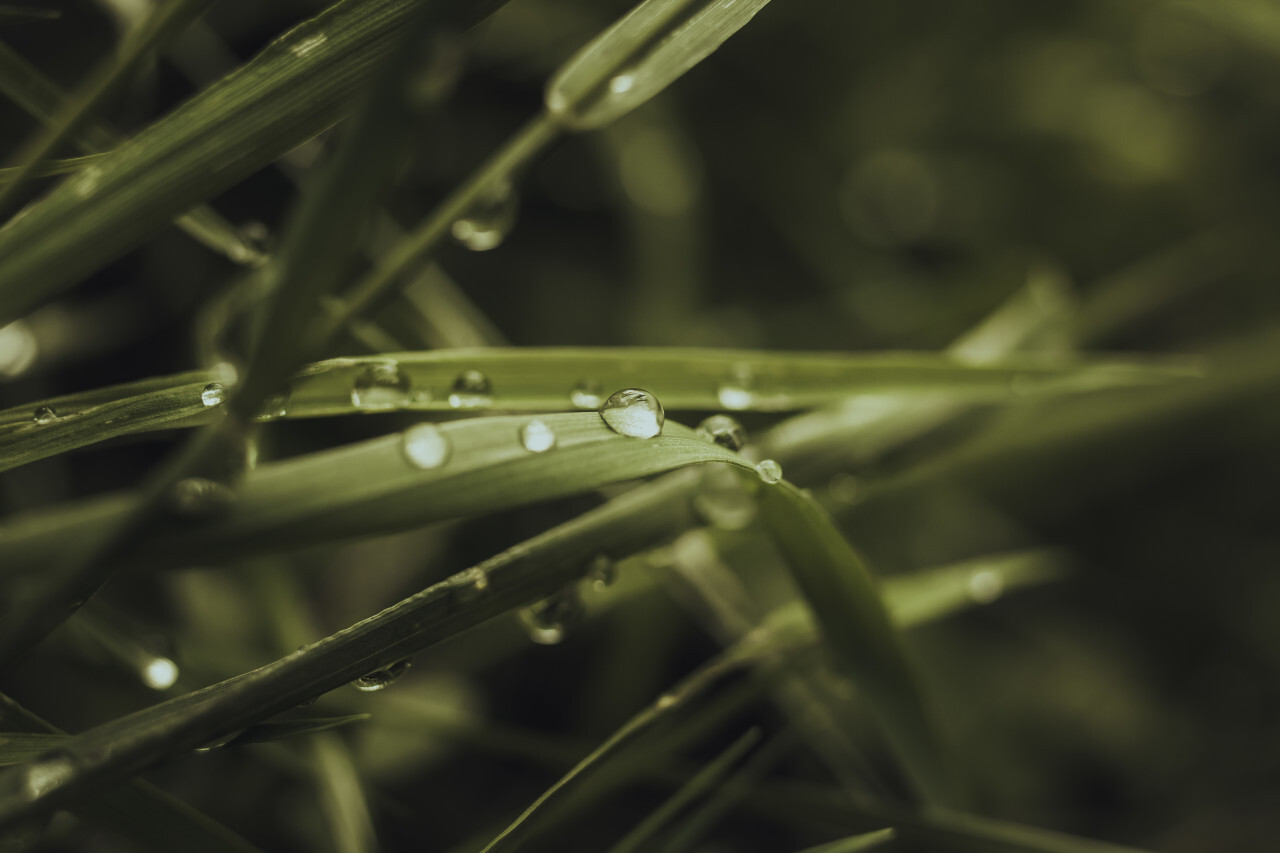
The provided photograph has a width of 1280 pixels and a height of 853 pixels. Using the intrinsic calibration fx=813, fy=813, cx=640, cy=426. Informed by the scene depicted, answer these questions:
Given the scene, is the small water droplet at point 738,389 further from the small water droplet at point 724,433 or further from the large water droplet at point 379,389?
the large water droplet at point 379,389

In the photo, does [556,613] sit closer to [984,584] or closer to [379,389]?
[379,389]

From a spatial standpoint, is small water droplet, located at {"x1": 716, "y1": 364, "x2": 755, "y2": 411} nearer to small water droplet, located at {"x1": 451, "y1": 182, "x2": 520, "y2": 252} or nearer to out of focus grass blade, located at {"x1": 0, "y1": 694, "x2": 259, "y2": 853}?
small water droplet, located at {"x1": 451, "y1": 182, "x2": 520, "y2": 252}

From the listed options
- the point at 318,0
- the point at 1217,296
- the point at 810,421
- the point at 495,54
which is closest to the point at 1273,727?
the point at 1217,296

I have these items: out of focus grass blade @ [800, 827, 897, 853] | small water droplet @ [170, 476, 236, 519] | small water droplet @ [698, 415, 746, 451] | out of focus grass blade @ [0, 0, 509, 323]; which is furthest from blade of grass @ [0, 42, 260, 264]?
out of focus grass blade @ [800, 827, 897, 853]

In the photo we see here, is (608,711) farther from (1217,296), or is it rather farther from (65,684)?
(1217,296)

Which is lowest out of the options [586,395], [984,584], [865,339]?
[984,584]

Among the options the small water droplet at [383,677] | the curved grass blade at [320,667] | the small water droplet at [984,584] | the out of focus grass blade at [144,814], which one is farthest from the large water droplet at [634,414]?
the small water droplet at [984,584]

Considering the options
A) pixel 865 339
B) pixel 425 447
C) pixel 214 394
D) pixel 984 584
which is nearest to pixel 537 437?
pixel 425 447
